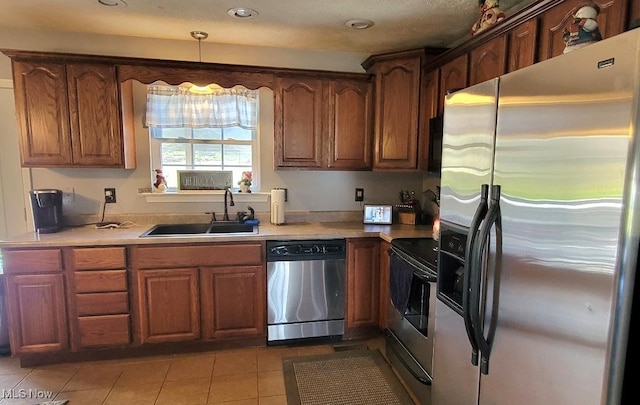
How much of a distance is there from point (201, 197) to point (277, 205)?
0.70 metres

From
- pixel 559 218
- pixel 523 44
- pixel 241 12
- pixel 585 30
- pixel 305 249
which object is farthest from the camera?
pixel 305 249

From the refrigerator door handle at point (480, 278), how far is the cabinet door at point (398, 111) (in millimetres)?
1746

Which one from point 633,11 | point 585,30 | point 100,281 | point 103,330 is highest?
point 633,11

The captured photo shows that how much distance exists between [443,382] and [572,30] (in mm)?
1596

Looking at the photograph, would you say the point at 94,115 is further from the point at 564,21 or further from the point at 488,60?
the point at 564,21

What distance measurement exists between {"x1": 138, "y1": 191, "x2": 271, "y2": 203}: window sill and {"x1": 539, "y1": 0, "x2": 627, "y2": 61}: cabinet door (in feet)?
7.68

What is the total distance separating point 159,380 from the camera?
238 centimetres

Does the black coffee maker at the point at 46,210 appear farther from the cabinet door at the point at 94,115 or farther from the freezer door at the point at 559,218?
the freezer door at the point at 559,218

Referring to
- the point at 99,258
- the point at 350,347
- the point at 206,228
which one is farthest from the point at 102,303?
the point at 350,347

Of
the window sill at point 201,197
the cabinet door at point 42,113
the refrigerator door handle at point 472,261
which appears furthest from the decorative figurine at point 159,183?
the refrigerator door handle at point 472,261

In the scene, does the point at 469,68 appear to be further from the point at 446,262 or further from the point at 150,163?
the point at 150,163

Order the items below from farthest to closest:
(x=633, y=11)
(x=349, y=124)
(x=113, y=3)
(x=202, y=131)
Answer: (x=202, y=131), (x=349, y=124), (x=113, y=3), (x=633, y=11)

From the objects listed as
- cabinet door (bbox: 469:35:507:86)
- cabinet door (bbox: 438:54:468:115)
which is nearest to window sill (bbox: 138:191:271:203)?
cabinet door (bbox: 438:54:468:115)

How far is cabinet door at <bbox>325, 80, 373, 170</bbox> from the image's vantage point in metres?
3.06
